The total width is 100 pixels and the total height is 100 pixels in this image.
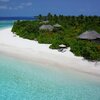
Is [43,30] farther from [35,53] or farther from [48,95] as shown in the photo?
[48,95]

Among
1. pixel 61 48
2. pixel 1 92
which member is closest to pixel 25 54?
pixel 61 48

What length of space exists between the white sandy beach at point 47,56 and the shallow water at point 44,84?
0.74m

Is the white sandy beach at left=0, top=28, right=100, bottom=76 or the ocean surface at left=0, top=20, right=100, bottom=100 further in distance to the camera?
the white sandy beach at left=0, top=28, right=100, bottom=76

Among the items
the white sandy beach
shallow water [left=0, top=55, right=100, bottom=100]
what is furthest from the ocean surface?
the white sandy beach

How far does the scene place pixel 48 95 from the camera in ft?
39.5

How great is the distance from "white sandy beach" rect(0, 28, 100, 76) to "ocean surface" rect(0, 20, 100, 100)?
0.64 metres

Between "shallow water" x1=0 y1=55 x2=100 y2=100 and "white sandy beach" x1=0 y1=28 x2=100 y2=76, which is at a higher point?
"white sandy beach" x1=0 y1=28 x2=100 y2=76

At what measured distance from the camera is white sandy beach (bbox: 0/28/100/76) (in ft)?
51.9

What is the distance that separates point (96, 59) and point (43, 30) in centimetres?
1308

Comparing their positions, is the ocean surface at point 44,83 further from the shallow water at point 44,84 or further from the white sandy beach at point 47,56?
the white sandy beach at point 47,56

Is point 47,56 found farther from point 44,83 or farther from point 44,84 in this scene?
point 44,84

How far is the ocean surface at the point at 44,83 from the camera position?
12.0 m

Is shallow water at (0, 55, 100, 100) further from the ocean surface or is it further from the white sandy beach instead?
the white sandy beach

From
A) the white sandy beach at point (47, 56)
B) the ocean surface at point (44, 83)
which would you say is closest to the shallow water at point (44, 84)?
the ocean surface at point (44, 83)
